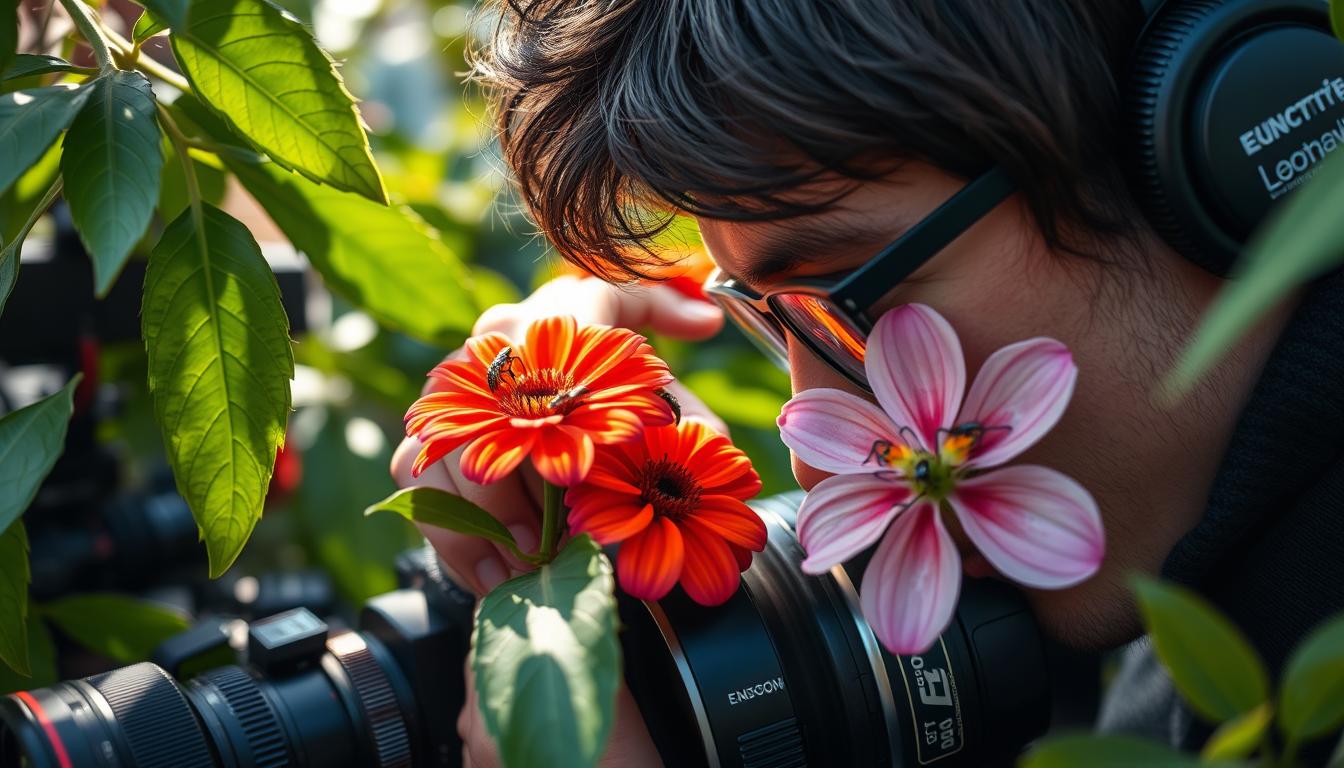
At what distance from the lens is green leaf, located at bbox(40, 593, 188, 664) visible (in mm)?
683

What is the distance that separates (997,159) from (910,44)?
7cm

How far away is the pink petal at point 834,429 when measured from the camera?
45cm

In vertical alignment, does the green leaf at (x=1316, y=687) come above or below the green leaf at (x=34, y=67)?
below

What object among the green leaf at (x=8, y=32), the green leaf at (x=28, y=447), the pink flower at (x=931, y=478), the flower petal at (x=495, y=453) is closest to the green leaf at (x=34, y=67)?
the green leaf at (x=8, y=32)

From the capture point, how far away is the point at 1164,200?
1.69ft

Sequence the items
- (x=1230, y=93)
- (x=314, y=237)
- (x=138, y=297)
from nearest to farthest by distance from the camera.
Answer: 1. (x=1230, y=93)
2. (x=314, y=237)
3. (x=138, y=297)

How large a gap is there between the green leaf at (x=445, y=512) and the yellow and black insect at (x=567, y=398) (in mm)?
60

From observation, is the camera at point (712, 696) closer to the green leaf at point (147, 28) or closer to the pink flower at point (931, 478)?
the pink flower at point (931, 478)

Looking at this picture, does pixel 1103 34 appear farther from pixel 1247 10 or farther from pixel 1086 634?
pixel 1086 634

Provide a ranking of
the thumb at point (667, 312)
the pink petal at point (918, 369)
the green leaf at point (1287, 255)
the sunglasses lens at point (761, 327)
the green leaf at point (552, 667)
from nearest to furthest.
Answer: the green leaf at point (1287, 255) < the green leaf at point (552, 667) < the pink petal at point (918, 369) < the sunglasses lens at point (761, 327) < the thumb at point (667, 312)

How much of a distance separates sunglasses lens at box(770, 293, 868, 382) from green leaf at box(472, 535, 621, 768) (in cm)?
20

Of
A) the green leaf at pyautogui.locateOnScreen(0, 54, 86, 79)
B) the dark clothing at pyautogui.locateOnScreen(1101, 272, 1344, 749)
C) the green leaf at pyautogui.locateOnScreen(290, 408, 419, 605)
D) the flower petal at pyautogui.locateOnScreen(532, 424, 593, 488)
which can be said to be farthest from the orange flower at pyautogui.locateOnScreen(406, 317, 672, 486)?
the green leaf at pyautogui.locateOnScreen(290, 408, 419, 605)

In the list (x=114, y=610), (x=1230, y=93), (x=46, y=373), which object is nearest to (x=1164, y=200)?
(x=1230, y=93)

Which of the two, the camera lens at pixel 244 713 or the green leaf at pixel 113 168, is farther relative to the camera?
the camera lens at pixel 244 713
